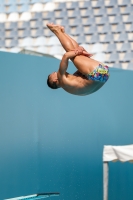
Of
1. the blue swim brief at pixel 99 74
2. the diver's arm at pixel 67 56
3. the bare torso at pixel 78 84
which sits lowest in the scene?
the bare torso at pixel 78 84

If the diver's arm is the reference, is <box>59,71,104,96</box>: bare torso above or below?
below

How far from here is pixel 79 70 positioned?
3.96 m

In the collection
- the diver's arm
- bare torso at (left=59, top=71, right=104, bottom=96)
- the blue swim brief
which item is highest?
the diver's arm

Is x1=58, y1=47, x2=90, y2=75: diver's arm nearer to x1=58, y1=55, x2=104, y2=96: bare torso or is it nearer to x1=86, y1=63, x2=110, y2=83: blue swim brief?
x1=58, y1=55, x2=104, y2=96: bare torso

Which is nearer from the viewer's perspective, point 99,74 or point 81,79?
point 99,74

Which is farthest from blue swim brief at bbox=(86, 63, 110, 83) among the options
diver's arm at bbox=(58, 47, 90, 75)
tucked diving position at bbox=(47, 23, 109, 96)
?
diver's arm at bbox=(58, 47, 90, 75)

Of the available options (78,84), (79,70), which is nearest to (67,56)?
(79,70)

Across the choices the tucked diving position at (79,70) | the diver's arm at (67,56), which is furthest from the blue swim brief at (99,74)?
the diver's arm at (67,56)

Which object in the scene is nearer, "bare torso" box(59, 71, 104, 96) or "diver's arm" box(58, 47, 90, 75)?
"diver's arm" box(58, 47, 90, 75)

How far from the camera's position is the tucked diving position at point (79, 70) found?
12.7 ft

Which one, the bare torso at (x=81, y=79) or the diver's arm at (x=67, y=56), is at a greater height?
the diver's arm at (x=67, y=56)

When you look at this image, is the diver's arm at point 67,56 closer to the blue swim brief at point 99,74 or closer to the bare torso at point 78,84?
the bare torso at point 78,84

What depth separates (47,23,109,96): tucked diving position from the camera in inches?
153

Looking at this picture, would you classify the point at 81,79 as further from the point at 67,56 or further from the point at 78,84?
the point at 67,56
